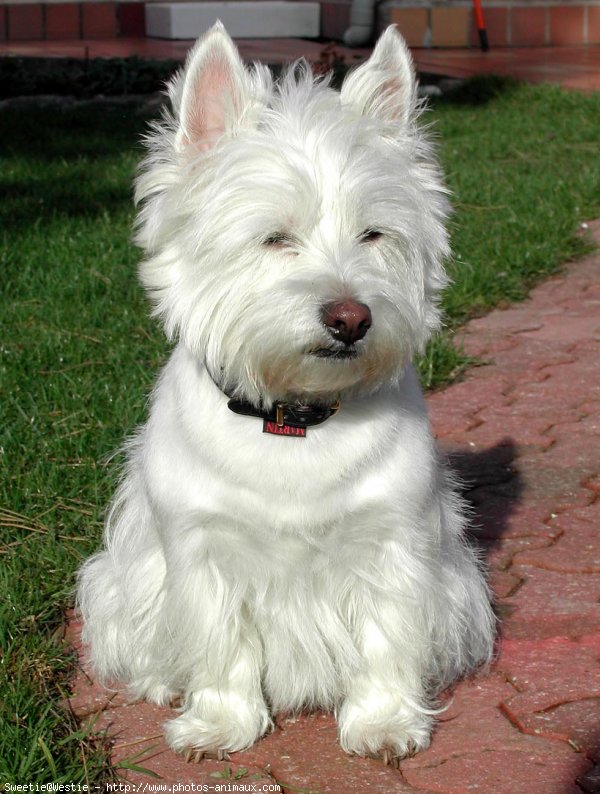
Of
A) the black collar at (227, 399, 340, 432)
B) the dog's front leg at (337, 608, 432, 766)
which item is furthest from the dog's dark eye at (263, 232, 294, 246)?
the dog's front leg at (337, 608, 432, 766)

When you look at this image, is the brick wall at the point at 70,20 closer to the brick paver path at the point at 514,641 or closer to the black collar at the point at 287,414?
the brick paver path at the point at 514,641

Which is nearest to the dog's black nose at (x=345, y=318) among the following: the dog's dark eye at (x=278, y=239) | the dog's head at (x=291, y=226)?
the dog's head at (x=291, y=226)

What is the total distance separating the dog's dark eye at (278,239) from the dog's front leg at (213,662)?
0.77 meters

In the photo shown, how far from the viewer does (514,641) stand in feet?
11.7

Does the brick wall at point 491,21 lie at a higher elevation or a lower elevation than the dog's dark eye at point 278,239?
higher

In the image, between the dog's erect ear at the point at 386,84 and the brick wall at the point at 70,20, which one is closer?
the dog's erect ear at the point at 386,84

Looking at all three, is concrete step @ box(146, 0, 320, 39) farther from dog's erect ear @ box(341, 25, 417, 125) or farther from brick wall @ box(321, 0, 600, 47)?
dog's erect ear @ box(341, 25, 417, 125)

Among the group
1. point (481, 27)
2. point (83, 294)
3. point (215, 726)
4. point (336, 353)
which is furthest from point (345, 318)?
point (481, 27)

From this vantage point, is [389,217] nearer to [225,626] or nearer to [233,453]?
[233,453]

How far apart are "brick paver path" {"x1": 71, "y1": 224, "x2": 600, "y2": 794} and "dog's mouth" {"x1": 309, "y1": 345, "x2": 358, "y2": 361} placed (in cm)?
100

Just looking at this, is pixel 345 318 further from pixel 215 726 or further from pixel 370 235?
pixel 215 726

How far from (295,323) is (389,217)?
378 mm

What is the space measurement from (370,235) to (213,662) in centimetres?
110

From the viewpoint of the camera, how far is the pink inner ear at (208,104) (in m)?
2.95
